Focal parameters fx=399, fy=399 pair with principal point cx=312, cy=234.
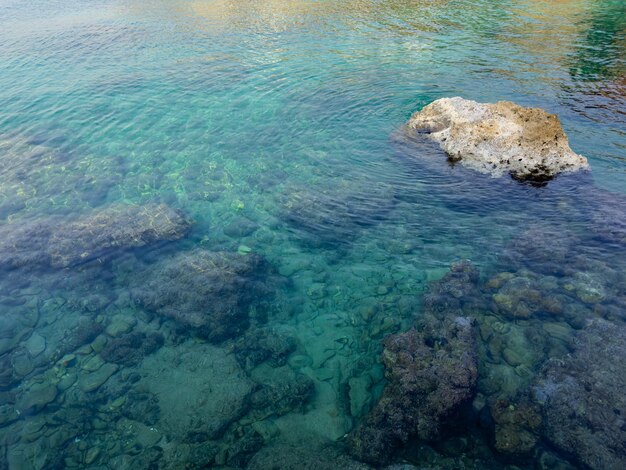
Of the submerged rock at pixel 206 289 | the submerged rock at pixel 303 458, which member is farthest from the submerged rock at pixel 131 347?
Answer: the submerged rock at pixel 303 458

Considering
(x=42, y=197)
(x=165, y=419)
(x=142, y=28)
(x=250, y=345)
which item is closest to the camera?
(x=165, y=419)

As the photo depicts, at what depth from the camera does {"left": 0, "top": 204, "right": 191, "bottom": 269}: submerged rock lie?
1320 cm

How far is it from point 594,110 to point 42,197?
81.1 feet

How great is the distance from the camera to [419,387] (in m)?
8.95

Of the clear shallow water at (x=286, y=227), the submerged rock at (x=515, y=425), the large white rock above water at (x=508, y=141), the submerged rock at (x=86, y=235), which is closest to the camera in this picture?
the submerged rock at (x=515, y=425)

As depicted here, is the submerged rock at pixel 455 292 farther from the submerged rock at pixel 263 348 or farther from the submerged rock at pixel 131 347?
the submerged rock at pixel 131 347

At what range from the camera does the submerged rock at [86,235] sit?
13203mm

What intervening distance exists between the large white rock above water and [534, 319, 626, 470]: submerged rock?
7.14m

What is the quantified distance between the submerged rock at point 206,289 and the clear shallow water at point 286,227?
7.8 inches

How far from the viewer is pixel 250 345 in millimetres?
10672

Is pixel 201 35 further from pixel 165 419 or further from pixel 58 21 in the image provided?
pixel 165 419

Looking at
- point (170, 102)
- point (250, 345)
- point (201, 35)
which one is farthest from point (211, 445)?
point (201, 35)

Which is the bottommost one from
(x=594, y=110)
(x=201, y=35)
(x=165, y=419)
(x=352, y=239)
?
(x=165, y=419)

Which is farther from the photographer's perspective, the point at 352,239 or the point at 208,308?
the point at 352,239
